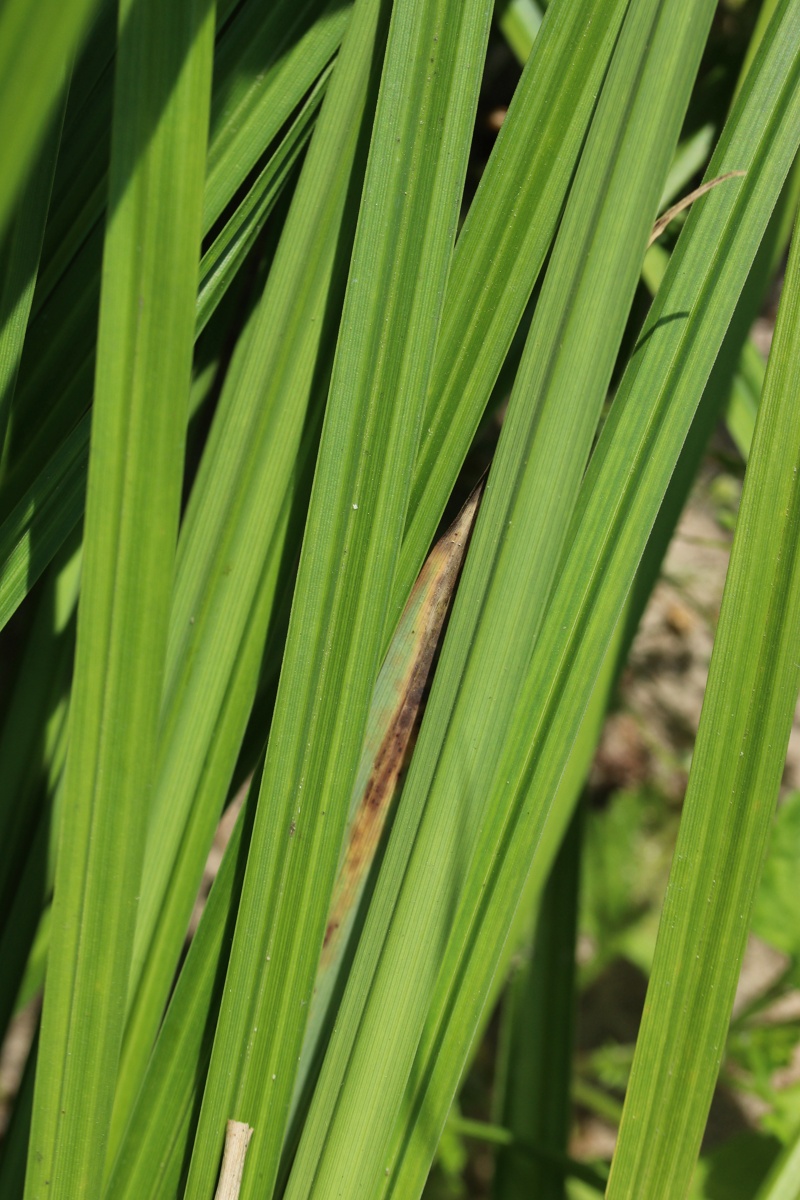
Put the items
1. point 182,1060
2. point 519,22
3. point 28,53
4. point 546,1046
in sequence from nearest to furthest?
point 28,53
point 182,1060
point 519,22
point 546,1046

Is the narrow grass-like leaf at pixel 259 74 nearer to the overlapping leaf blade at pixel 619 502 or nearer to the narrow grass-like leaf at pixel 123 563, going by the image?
the narrow grass-like leaf at pixel 123 563

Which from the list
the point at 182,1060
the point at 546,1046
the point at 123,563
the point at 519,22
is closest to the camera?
the point at 123,563

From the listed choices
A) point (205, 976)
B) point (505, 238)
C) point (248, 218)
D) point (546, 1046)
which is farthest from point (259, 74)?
point (546, 1046)

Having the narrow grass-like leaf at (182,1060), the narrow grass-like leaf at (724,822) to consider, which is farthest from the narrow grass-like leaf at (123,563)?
the narrow grass-like leaf at (724,822)

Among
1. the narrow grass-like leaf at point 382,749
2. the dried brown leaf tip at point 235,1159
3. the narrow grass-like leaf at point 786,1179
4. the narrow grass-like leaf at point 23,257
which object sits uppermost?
the narrow grass-like leaf at point 23,257

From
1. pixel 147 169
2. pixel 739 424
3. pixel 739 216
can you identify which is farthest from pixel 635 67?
pixel 739 424

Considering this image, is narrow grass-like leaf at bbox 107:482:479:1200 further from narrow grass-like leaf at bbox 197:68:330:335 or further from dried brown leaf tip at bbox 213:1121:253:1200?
narrow grass-like leaf at bbox 197:68:330:335

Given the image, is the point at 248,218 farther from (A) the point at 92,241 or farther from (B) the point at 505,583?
(B) the point at 505,583
